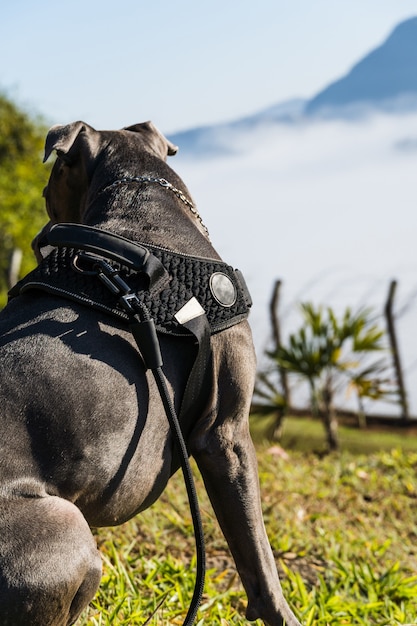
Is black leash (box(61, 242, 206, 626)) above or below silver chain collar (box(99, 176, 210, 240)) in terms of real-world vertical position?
below

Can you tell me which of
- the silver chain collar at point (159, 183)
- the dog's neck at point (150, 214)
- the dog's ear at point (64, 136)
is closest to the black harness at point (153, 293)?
the dog's neck at point (150, 214)

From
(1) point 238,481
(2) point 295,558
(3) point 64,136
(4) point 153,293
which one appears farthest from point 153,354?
(2) point 295,558

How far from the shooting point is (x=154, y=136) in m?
3.62

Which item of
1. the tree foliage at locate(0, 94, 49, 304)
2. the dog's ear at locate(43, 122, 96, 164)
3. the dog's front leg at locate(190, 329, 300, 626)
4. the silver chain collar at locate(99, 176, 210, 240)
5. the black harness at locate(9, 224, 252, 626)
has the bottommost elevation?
the dog's front leg at locate(190, 329, 300, 626)

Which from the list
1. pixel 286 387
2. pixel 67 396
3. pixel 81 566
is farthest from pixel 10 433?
pixel 286 387

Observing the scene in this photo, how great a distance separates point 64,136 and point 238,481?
1.54m

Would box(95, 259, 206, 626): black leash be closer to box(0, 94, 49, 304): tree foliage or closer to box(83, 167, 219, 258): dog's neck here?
box(83, 167, 219, 258): dog's neck

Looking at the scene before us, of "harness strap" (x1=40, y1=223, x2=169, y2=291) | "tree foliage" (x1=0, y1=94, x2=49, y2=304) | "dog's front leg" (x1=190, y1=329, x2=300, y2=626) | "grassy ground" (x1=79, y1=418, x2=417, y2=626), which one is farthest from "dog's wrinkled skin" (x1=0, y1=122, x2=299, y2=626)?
"tree foliage" (x1=0, y1=94, x2=49, y2=304)

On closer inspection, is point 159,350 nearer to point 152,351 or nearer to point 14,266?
point 152,351

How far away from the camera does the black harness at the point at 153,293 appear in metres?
2.68

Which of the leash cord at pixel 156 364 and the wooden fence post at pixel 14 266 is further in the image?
the wooden fence post at pixel 14 266

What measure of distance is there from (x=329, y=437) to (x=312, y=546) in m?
4.43

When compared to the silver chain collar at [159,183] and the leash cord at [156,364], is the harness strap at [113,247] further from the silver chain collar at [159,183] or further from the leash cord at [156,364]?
the silver chain collar at [159,183]

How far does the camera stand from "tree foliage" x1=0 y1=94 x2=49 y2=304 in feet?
49.2
